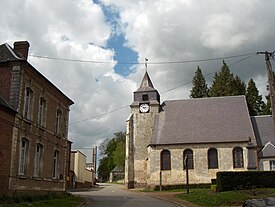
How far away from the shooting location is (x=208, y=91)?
204 feet

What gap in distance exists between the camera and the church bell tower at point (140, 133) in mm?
43469

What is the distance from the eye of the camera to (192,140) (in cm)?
4012

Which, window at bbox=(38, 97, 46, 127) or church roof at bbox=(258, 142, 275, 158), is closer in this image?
window at bbox=(38, 97, 46, 127)

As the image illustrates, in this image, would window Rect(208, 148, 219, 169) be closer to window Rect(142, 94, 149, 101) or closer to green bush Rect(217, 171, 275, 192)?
window Rect(142, 94, 149, 101)

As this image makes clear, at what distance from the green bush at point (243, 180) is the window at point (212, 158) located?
12316mm

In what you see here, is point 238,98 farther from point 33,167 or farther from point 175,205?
point 33,167

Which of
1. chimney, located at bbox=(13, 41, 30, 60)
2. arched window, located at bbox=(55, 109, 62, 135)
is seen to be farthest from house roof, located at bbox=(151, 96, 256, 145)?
chimney, located at bbox=(13, 41, 30, 60)

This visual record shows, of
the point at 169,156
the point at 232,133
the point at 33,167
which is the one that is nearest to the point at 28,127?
the point at 33,167

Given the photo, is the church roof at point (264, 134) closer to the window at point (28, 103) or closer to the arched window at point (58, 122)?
the arched window at point (58, 122)

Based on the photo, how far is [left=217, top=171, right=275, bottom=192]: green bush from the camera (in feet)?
85.2

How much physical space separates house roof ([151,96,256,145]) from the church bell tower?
5.12 feet

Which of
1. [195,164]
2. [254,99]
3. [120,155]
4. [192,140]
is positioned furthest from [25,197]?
[120,155]

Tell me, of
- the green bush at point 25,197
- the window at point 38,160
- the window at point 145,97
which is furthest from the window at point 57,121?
the window at point 145,97

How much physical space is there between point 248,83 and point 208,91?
706 cm
